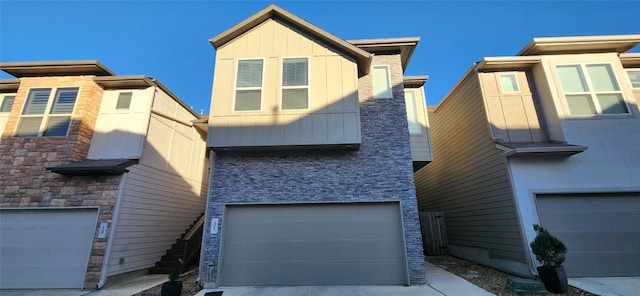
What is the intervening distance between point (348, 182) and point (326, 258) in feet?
6.63

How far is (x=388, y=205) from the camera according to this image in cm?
693

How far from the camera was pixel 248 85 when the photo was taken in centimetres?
746

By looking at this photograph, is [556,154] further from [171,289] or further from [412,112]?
[171,289]

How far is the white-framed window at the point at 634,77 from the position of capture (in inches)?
331

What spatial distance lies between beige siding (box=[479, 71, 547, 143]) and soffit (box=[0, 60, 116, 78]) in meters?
12.7

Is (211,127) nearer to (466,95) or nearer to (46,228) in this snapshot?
(46,228)

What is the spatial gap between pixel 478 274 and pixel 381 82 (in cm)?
626

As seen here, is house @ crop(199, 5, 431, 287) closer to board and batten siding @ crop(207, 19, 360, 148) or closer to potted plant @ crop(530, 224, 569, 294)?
board and batten siding @ crop(207, 19, 360, 148)

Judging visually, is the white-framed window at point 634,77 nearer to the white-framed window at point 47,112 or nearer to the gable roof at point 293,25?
the gable roof at point 293,25

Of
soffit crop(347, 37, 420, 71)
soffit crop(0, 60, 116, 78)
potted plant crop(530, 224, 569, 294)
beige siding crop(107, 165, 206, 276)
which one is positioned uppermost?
soffit crop(347, 37, 420, 71)

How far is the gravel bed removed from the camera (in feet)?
18.6

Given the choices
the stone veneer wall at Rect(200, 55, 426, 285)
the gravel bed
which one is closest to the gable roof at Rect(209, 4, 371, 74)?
the stone veneer wall at Rect(200, 55, 426, 285)

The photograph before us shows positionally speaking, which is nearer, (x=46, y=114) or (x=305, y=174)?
(x=305, y=174)

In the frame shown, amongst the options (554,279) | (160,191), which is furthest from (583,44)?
(160,191)
